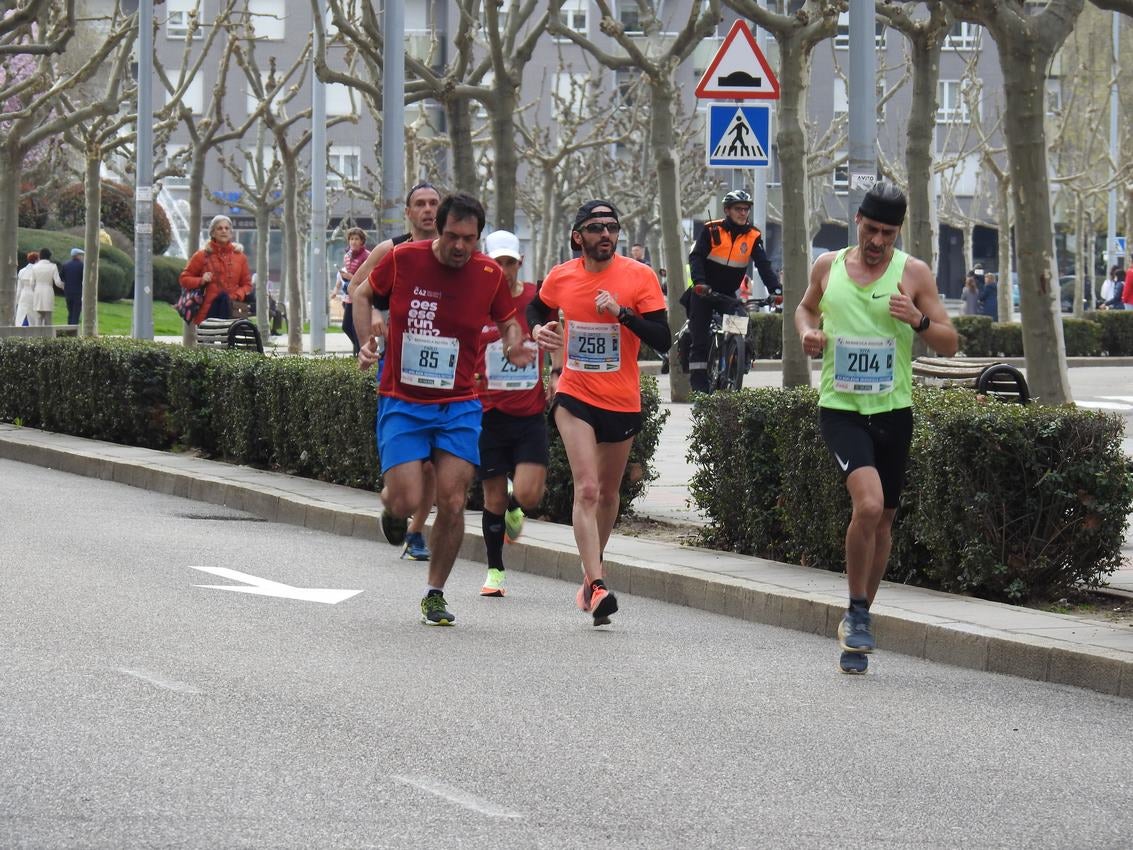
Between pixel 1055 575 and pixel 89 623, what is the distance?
4.05m

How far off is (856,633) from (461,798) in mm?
2893

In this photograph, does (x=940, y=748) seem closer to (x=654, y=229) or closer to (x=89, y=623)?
(x=89, y=623)

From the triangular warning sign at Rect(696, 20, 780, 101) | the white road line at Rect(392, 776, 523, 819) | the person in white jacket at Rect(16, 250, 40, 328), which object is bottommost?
the white road line at Rect(392, 776, 523, 819)

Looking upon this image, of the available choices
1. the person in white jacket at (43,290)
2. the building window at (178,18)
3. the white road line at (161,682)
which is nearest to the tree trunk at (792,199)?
the white road line at (161,682)

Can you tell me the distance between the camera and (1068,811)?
6137mm

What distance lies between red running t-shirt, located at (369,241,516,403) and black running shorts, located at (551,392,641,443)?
2.08 ft

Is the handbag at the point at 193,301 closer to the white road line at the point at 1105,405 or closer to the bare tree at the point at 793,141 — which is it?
the bare tree at the point at 793,141

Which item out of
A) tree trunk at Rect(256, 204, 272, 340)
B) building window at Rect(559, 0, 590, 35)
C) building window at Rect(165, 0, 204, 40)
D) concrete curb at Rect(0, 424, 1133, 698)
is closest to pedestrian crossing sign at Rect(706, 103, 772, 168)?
concrete curb at Rect(0, 424, 1133, 698)

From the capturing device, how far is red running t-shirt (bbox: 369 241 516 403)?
30.7ft

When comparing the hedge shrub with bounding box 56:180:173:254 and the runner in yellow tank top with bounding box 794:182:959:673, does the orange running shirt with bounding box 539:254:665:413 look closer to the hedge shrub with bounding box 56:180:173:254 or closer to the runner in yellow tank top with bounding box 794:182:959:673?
the runner in yellow tank top with bounding box 794:182:959:673

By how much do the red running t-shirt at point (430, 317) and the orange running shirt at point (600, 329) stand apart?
55 cm

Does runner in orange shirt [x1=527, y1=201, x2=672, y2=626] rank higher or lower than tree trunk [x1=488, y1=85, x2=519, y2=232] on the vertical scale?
lower

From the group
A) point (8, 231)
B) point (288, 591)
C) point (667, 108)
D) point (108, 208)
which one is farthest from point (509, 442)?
point (108, 208)

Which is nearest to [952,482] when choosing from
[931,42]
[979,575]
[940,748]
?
[979,575]
